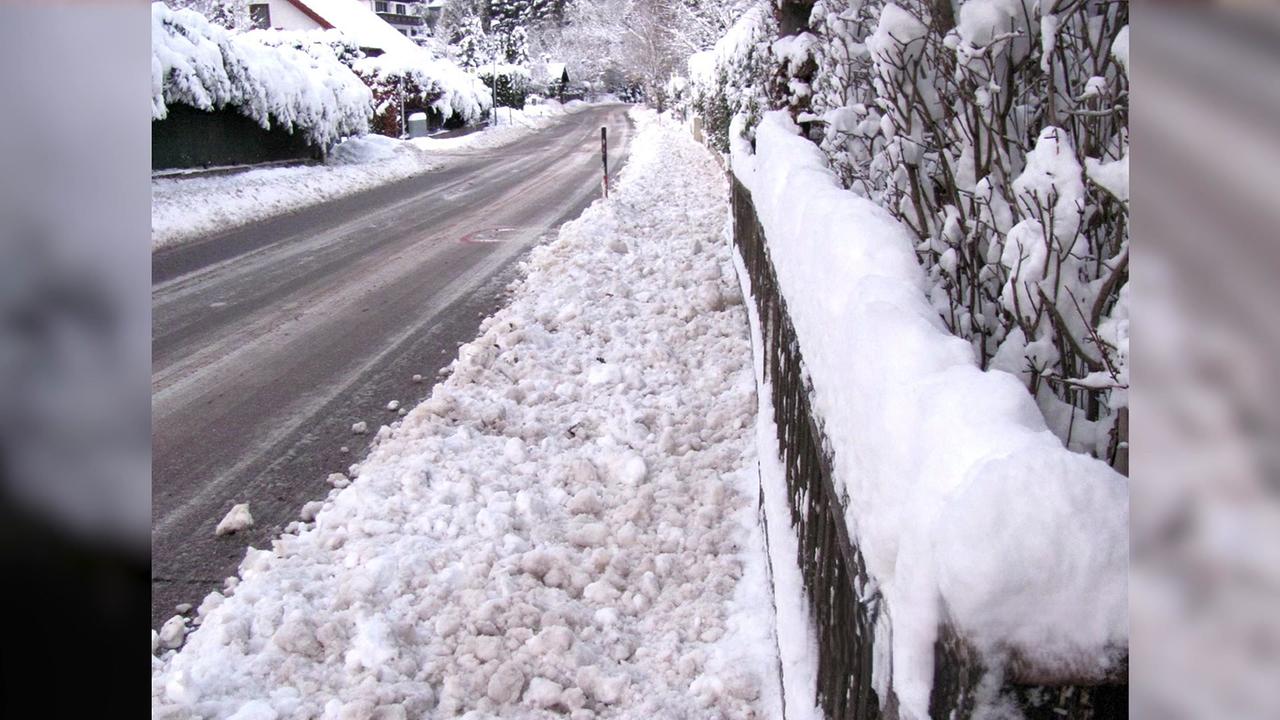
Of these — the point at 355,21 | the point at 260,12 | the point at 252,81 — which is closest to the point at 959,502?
the point at 252,81

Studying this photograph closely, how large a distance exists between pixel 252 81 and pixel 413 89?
16.6 m

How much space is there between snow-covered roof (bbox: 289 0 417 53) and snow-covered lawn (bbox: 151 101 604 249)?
19.4 metres

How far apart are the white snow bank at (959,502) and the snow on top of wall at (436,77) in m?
33.4

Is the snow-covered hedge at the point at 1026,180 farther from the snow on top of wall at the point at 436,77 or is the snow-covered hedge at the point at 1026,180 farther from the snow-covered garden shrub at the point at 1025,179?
the snow on top of wall at the point at 436,77

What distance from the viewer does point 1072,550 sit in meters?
1.05

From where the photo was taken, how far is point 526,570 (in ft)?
12.3

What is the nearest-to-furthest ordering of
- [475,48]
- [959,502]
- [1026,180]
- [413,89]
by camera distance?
[959,502] < [1026,180] < [413,89] < [475,48]

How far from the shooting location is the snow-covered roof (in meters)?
46.4

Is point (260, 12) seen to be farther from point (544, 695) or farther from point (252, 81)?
point (544, 695)

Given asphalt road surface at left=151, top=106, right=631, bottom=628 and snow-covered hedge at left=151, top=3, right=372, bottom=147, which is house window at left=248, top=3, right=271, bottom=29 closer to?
snow-covered hedge at left=151, top=3, right=372, bottom=147
